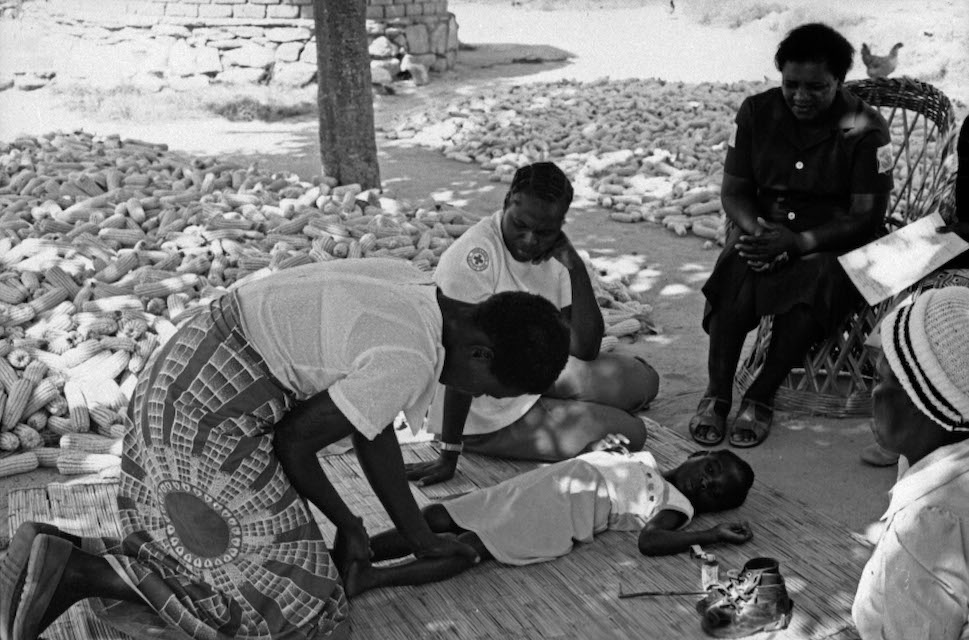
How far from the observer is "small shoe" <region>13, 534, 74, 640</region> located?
2.39m

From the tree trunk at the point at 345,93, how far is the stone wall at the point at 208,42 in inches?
243

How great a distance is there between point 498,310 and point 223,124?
914cm

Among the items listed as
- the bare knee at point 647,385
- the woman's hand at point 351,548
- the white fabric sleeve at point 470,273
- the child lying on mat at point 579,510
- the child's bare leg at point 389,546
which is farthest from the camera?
the bare knee at point 647,385

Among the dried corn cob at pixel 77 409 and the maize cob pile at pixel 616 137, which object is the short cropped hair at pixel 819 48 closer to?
the maize cob pile at pixel 616 137

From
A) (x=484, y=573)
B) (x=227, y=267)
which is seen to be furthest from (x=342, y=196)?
(x=484, y=573)

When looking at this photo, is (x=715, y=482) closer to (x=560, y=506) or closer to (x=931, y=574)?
(x=560, y=506)

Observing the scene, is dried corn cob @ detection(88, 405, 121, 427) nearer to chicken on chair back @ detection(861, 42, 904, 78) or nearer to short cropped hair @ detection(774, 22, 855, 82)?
short cropped hair @ detection(774, 22, 855, 82)

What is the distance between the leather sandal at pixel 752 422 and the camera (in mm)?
4055

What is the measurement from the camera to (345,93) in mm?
6461

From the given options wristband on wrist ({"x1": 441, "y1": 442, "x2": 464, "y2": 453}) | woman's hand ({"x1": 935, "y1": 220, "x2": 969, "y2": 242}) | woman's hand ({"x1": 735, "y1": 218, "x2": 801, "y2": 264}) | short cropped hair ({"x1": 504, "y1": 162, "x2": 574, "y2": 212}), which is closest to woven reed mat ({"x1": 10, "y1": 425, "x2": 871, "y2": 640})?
wristband on wrist ({"x1": 441, "y1": 442, "x2": 464, "y2": 453})

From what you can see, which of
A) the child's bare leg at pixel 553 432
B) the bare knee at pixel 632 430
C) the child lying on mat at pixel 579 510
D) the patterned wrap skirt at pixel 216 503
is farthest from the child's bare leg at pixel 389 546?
the bare knee at pixel 632 430

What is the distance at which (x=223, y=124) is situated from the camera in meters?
10.8

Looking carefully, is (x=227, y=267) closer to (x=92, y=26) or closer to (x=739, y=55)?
(x=92, y=26)

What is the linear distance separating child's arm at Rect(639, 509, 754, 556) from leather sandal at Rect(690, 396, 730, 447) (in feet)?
2.72
